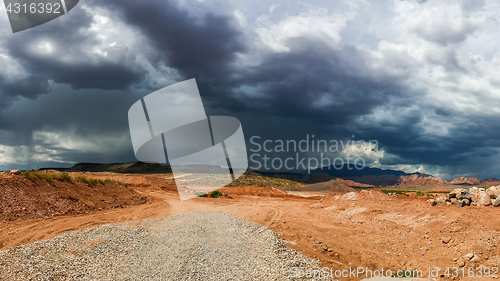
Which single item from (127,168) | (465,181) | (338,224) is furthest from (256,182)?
(465,181)

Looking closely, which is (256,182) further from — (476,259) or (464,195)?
(476,259)

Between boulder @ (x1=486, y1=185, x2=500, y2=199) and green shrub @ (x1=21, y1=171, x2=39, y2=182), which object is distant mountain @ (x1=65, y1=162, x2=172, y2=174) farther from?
boulder @ (x1=486, y1=185, x2=500, y2=199)

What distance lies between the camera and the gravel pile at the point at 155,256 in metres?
9.29

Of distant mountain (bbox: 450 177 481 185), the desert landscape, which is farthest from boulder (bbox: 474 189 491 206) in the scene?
distant mountain (bbox: 450 177 481 185)

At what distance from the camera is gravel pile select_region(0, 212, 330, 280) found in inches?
366

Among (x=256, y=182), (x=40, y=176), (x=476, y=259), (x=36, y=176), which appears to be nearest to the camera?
(x=476, y=259)

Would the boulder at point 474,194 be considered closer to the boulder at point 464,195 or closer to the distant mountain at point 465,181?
the boulder at point 464,195

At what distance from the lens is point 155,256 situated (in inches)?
422

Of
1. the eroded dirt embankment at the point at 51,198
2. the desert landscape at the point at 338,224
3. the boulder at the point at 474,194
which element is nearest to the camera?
the desert landscape at the point at 338,224

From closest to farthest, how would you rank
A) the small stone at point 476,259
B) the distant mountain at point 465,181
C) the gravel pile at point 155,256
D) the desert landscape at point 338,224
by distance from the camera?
the gravel pile at point 155,256 → the small stone at point 476,259 → the desert landscape at point 338,224 → the distant mountain at point 465,181

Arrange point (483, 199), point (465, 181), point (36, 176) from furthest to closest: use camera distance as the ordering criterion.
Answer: point (465, 181)
point (36, 176)
point (483, 199)

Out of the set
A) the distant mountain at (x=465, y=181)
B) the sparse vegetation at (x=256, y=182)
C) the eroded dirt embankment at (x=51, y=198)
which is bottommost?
the distant mountain at (x=465, y=181)

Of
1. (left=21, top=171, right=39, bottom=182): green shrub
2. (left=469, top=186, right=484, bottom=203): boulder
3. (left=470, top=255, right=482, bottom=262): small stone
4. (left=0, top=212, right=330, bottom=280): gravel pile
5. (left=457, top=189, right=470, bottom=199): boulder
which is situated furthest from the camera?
(left=457, top=189, right=470, bottom=199): boulder

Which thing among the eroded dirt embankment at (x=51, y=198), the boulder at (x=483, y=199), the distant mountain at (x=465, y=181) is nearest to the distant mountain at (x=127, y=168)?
the eroded dirt embankment at (x=51, y=198)
